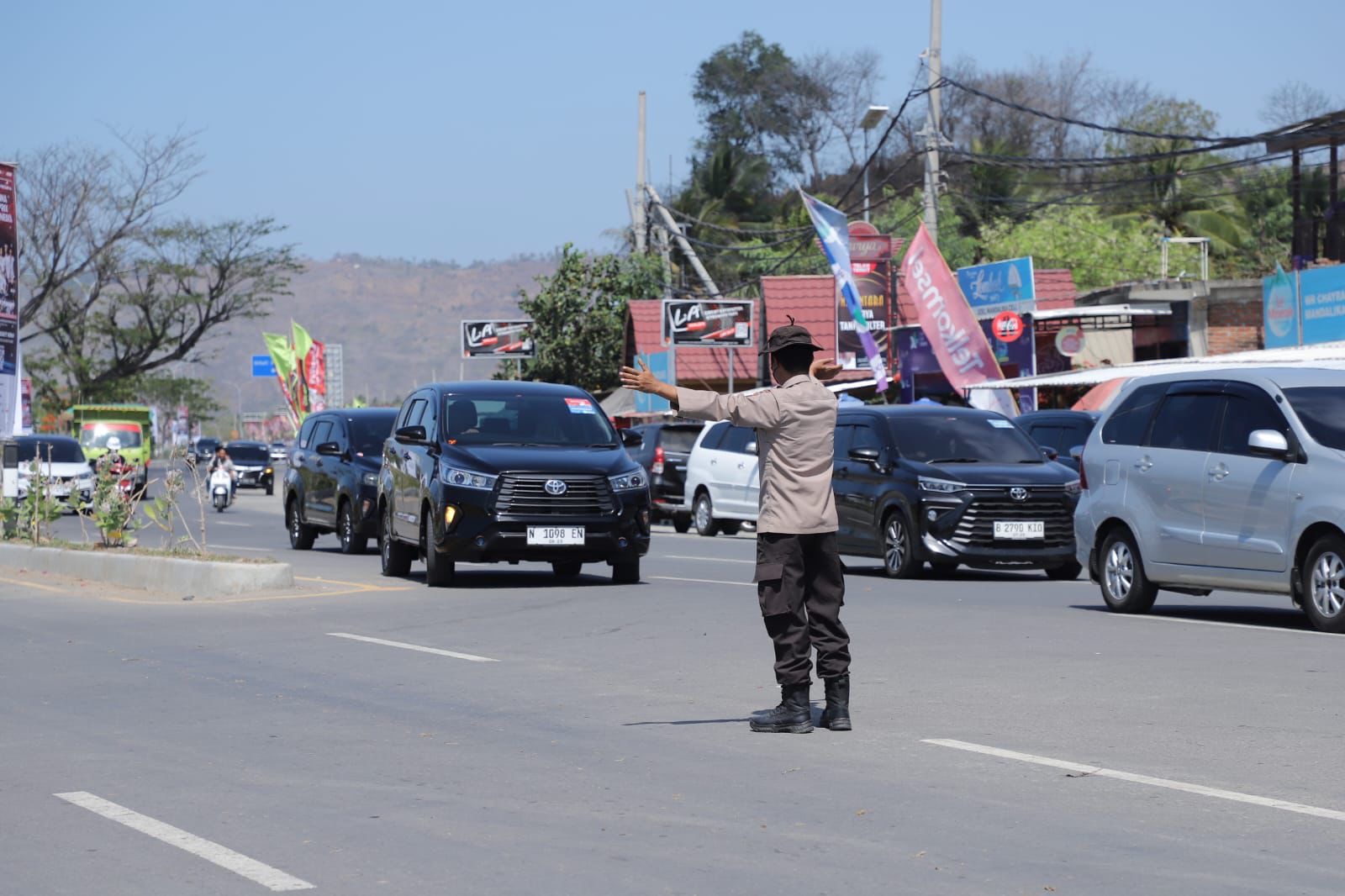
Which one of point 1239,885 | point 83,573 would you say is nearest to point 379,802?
point 1239,885

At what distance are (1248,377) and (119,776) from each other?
9.09 meters

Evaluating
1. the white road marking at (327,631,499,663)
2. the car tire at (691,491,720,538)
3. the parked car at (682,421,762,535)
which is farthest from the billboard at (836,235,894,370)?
the white road marking at (327,631,499,663)

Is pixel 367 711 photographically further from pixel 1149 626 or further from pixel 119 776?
pixel 1149 626

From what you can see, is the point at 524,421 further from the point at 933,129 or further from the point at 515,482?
the point at 933,129

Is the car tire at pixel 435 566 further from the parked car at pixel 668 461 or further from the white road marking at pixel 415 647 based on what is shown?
the parked car at pixel 668 461

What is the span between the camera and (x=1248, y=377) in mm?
13688

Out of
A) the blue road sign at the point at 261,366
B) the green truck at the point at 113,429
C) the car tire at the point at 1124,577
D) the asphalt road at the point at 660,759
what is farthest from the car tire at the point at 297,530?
the blue road sign at the point at 261,366

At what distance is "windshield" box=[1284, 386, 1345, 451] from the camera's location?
12.9 metres

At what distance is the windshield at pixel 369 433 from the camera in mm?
24094

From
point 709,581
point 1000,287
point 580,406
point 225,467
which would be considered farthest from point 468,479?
point 225,467

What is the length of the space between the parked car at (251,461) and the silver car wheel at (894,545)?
48.6m

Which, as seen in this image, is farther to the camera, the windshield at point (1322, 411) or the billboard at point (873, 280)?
the billboard at point (873, 280)

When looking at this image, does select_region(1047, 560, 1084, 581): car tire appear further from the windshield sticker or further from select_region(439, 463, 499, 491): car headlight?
select_region(439, 463, 499, 491): car headlight

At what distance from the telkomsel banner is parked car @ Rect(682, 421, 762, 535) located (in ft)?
33.7
